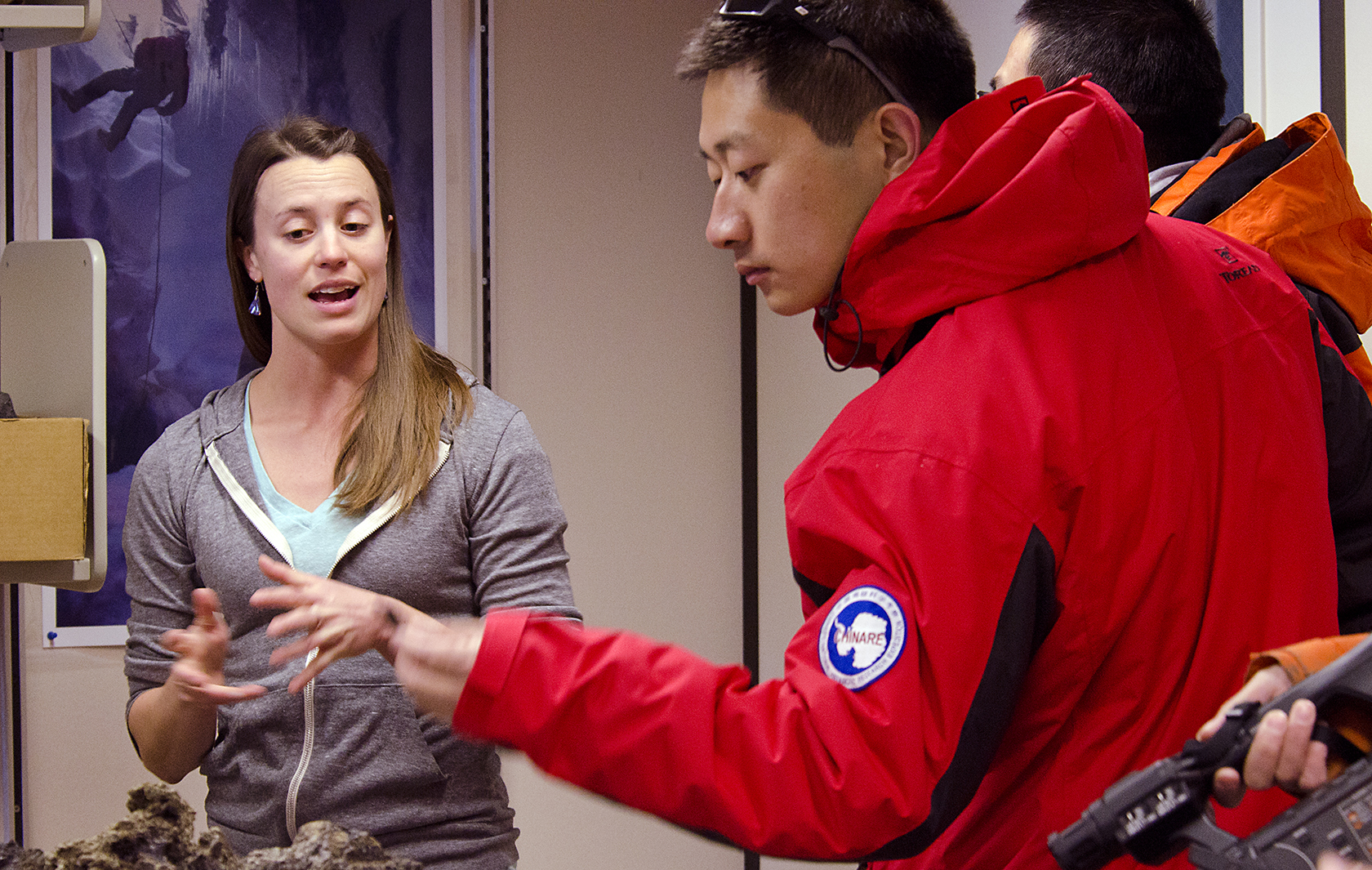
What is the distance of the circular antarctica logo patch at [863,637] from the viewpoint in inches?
27.8

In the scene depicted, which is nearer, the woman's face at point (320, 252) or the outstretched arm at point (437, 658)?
the outstretched arm at point (437, 658)

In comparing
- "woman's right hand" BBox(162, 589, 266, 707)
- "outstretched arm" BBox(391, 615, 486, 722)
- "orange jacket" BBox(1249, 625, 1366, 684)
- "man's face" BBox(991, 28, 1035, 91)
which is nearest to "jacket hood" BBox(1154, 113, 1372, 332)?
"man's face" BBox(991, 28, 1035, 91)

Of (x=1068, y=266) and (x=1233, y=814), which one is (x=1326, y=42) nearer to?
(x=1068, y=266)

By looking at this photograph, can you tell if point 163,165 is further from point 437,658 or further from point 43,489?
point 437,658

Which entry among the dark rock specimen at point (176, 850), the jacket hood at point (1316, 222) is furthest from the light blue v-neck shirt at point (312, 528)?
the jacket hood at point (1316, 222)

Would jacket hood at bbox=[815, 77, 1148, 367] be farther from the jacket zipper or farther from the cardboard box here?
the cardboard box

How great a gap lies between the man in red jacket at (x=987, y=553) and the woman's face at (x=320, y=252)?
747 mm

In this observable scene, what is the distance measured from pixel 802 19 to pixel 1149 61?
2.01 feet

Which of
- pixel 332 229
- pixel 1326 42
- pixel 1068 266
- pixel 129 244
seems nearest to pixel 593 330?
pixel 129 244

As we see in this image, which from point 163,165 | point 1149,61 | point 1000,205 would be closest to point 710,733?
point 1000,205

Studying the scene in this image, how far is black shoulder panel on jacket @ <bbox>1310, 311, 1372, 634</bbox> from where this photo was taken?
954 millimetres

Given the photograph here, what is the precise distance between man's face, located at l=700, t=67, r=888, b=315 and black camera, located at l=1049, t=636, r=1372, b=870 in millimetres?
474

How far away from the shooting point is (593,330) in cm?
300

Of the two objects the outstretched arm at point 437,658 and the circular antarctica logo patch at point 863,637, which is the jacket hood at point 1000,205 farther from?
the outstretched arm at point 437,658
